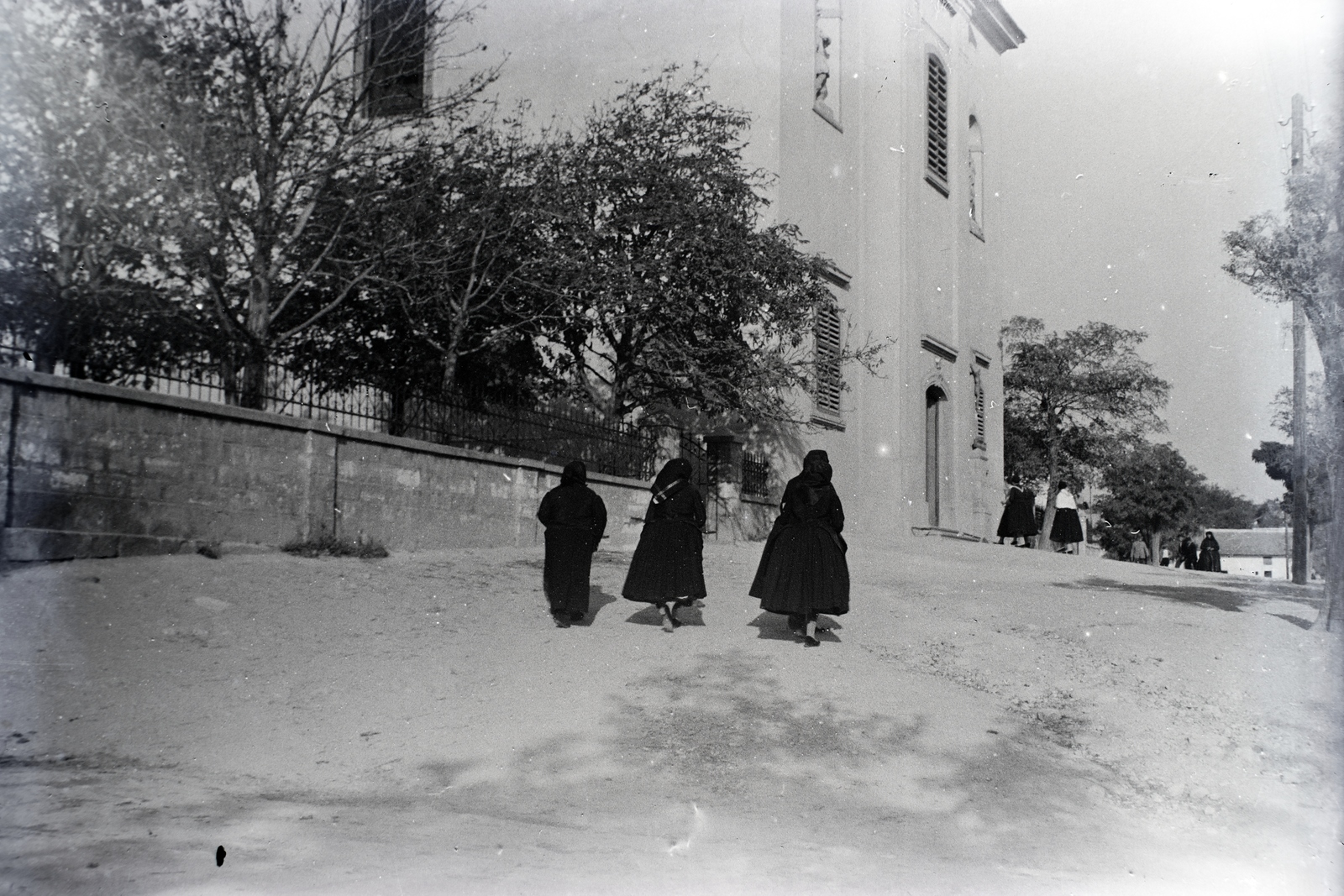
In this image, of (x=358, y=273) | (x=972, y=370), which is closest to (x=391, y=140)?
(x=358, y=273)

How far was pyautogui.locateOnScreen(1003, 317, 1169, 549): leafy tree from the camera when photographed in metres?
30.5

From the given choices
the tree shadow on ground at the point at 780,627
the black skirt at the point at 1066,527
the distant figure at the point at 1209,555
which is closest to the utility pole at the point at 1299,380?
the tree shadow on ground at the point at 780,627

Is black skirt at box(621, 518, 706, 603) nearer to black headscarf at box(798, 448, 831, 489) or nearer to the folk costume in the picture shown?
black headscarf at box(798, 448, 831, 489)

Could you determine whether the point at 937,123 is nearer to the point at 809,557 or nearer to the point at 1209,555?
the point at 1209,555

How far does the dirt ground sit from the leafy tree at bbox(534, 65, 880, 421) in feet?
17.5

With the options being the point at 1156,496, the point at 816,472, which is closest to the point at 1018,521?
the point at 816,472

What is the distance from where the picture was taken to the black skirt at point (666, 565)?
10.0 meters

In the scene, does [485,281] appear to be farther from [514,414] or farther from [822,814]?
[822,814]

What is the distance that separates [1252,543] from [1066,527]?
5298cm

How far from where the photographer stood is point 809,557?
31.4ft

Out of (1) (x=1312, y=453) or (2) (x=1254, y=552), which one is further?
(2) (x=1254, y=552)

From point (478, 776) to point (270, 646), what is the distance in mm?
3196

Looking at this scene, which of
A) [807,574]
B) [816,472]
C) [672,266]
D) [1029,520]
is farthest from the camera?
[1029,520]

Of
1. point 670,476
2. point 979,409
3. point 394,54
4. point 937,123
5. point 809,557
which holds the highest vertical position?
point 937,123
